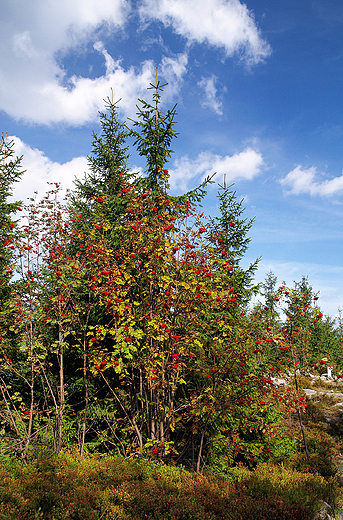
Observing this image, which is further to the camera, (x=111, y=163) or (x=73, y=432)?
(x=111, y=163)

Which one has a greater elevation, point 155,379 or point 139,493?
point 155,379

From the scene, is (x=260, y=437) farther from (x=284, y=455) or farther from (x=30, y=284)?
(x=30, y=284)

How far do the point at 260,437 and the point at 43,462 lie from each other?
15.1 ft

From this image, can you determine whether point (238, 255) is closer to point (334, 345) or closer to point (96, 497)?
Answer: point (96, 497)

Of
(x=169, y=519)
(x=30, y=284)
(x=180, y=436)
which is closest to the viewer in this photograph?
(x=169, y=519)

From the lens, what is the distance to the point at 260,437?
664cm

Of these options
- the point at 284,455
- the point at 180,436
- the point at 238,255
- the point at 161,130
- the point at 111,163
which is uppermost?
the point at 111,163

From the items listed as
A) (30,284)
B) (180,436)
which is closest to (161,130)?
(30,284)

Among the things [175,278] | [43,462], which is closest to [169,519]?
[43,462]

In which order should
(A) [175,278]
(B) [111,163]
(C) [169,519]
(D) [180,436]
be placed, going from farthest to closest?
(B) [111,163]
(D) [180,436]
(A) [175,278]
(C) [169,519]

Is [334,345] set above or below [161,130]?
below

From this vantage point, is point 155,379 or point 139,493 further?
point 155,379

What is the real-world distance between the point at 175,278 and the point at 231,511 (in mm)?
3330

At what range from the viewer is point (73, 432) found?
6395 mm
